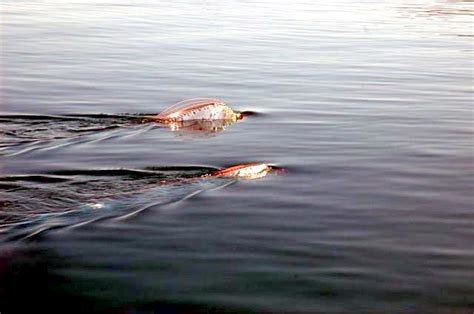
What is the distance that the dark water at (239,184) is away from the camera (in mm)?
8359

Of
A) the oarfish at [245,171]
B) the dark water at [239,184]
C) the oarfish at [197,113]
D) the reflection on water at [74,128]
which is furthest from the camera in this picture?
the oarfish at [197,113]

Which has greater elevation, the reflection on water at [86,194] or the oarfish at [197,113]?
the oarfish at [197,113]

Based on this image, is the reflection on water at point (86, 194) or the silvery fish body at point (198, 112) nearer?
the reflection on water at point (86, 194)

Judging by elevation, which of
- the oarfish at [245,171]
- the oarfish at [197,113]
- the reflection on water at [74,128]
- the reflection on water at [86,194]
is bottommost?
the reflection on water at [86,194]

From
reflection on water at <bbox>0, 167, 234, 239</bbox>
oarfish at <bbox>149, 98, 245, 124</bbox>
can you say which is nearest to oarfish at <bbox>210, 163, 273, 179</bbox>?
reflection on water at <bbox>0, 167, 234, 239</bbox>

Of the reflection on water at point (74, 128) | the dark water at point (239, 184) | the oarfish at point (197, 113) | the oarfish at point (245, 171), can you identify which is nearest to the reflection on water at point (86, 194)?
the dark water at point (239, 184)

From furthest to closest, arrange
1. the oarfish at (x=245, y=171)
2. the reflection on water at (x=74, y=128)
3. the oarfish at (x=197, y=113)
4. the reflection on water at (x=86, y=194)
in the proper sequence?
the oarfish at (x=197, y=113)
the reflection on water at (x=74, y=128)
the oarfish at (x=245, y=171)
the reflection on water at (x=86, y=194)

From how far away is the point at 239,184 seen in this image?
1190 centimetres

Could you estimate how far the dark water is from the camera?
8.36 meters

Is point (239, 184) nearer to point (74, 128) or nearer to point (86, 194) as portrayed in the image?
point (86, 194)

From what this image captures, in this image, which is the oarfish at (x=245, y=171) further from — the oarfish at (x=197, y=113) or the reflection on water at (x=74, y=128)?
the oarfish at (x=197, y=113)

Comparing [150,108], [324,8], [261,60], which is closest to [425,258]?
[150,108]

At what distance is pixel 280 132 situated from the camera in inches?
610

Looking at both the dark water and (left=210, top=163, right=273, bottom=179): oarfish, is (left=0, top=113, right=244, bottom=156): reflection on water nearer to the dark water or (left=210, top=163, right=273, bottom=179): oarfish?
the dark water
